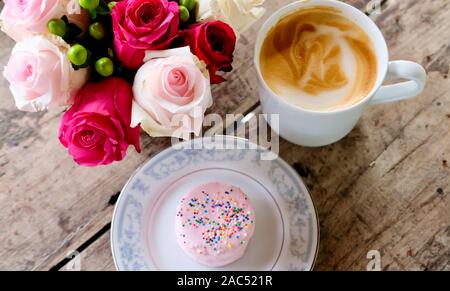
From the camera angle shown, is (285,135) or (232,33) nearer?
(232,33)

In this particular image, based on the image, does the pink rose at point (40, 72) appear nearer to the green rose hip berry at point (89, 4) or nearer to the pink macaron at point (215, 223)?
the green rose hip berry at point (89, 4)

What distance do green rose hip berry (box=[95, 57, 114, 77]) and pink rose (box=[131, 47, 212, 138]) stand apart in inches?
1.4

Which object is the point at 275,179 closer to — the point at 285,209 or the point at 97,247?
the point at 285,209

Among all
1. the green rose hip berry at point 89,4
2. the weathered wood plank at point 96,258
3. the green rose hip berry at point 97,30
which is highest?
the green rose hip berry at point 89,4

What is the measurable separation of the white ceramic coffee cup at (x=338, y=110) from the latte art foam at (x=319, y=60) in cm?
1

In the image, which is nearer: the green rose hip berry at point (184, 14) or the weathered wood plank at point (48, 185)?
the green rose hip berry at point (184, 14)

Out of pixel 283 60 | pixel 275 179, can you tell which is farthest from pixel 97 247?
pixel 283 60

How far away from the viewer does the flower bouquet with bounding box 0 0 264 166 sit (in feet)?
1.76

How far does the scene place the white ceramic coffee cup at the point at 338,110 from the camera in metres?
0.64

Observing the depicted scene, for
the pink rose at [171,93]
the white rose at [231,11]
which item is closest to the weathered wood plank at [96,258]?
the pink rose at [171,93]

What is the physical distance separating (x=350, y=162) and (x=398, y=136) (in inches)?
3.4

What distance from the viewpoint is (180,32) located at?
1.89 ft

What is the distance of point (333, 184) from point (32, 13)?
0.47m

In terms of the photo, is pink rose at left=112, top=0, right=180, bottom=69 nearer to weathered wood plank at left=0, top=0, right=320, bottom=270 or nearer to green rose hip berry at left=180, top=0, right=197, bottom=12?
green rose hip berry at left=180, top=0, right=197, bottom=12
